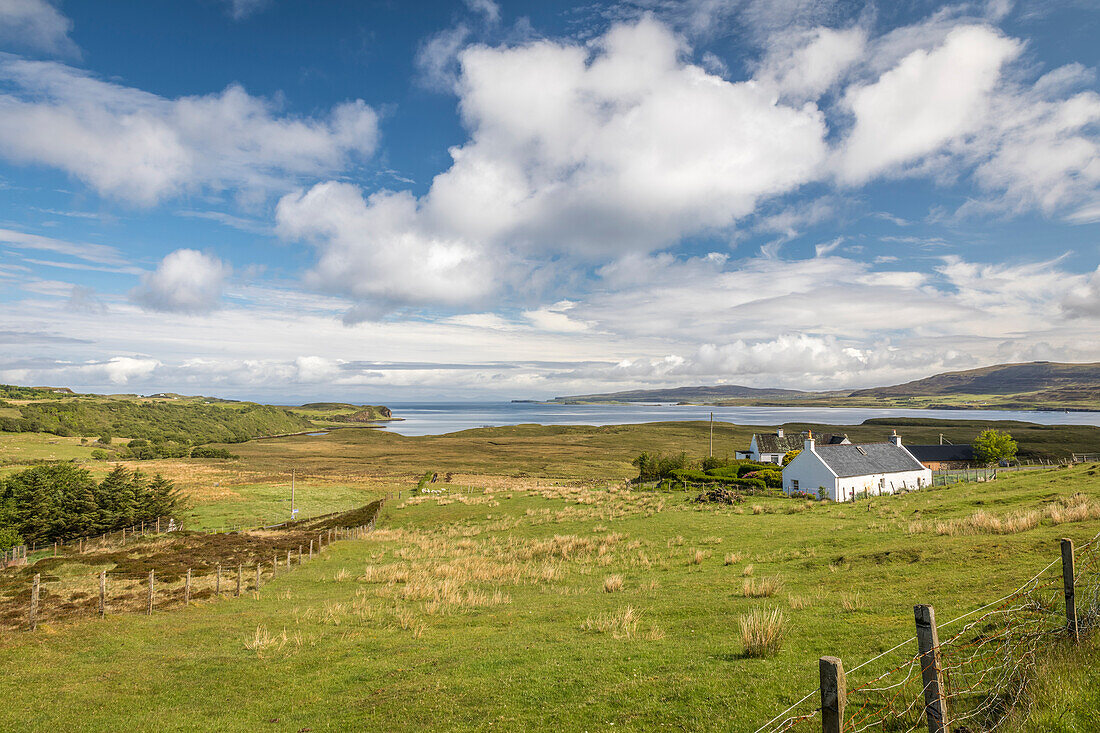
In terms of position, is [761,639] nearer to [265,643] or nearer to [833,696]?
[833,696]

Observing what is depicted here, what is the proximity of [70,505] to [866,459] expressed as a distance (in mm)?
75610

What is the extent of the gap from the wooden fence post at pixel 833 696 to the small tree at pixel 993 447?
291 ft

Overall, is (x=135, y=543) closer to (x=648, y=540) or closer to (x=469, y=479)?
(x=648, y=540)

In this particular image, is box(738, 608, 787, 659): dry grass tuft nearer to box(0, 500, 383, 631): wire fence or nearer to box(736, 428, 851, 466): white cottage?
box(0, 500, 383, 631): wire fence

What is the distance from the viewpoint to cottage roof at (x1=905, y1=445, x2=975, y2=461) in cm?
7462

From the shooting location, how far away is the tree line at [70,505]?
1650 inches

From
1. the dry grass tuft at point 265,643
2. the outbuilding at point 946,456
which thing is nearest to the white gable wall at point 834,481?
the outbuilding at point 946,456

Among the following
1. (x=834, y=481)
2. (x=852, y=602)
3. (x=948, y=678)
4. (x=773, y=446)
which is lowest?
(x=773, y=446)

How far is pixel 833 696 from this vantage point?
424cm

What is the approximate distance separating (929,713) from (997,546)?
14.5 meters

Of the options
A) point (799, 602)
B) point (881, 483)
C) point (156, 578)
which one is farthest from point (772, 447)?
point (156, 578)

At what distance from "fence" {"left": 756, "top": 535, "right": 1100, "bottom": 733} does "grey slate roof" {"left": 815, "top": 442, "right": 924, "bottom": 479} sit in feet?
139

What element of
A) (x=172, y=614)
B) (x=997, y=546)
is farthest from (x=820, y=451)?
(x=172, y=614)

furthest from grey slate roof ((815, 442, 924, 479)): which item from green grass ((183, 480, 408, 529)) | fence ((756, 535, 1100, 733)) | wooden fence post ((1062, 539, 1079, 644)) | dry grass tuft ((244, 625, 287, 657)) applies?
green grass ((183, 480, 408, 529))
